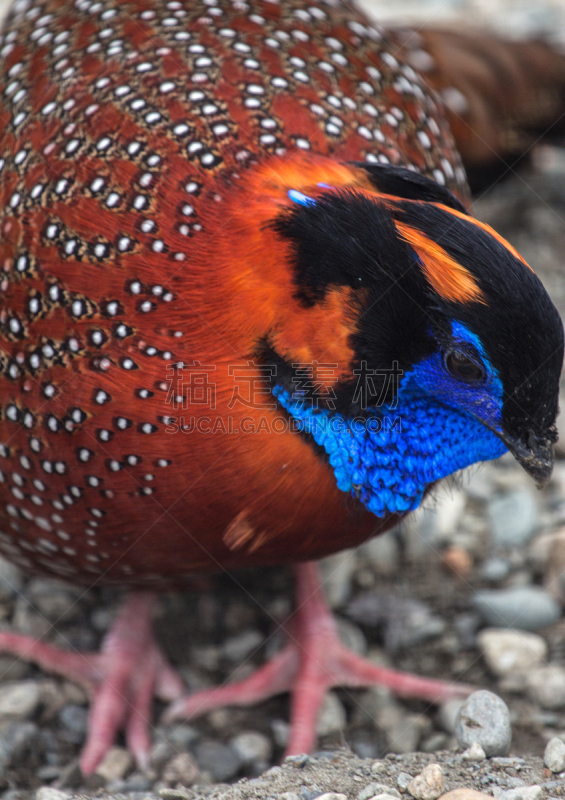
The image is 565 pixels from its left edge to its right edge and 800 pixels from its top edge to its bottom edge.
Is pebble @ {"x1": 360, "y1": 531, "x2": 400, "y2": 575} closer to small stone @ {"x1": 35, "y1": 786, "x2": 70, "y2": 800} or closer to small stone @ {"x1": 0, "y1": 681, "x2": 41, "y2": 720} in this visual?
small stone @ {"x1": 0, "y1": 681, "x2": 41, "y2": 720}

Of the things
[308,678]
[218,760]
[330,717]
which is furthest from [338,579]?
[218,760]

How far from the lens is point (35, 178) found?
2.29m

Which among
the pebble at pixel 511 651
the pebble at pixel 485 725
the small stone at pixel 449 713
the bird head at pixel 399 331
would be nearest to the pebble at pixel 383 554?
the pebble at pixel 511 651

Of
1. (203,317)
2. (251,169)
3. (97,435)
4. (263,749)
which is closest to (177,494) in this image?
(97,435)

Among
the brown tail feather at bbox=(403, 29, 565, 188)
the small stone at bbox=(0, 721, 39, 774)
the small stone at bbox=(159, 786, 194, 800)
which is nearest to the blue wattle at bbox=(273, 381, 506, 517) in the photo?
the small stone at bbox=(159, 786, 194, 800)

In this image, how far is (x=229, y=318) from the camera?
201cm

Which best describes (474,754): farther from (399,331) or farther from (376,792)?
(399,331)

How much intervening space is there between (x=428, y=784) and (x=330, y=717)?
3.06ft

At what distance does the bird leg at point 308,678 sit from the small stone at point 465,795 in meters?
0.92

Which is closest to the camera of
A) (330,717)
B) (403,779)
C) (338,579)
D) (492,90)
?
(403,779)

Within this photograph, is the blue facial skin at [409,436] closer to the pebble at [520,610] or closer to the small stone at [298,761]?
the small stone at [298,761]

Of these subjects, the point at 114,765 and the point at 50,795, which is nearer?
the point at 50,795

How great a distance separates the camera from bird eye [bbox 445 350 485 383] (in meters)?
1.88

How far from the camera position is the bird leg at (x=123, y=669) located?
2.90m
